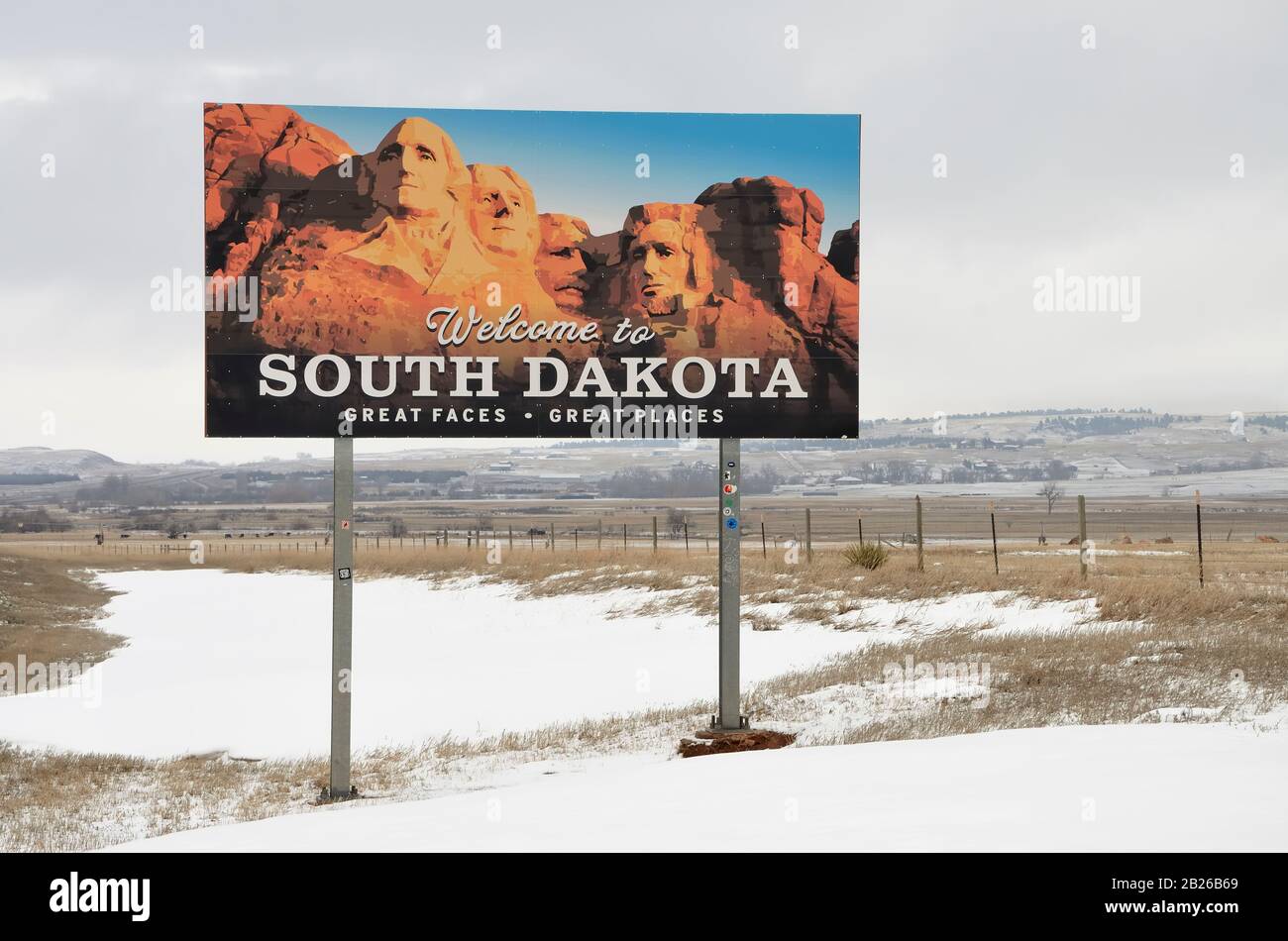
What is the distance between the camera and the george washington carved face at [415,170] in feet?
34.5

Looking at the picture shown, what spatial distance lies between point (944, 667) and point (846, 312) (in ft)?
18.7

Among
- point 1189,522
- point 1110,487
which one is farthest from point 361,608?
point 1110,487

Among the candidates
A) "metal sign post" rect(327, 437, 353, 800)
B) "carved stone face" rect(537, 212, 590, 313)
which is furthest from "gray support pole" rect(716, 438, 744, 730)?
"metal sign post" rect(327, 437, 353, 800)

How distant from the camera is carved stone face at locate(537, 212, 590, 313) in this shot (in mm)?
10695

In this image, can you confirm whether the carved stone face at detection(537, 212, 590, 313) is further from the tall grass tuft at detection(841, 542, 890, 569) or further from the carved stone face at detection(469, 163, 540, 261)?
the tall grass tuft at detection(841, 542, 890, 569)

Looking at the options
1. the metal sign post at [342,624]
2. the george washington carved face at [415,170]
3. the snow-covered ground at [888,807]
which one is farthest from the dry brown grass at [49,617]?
the snow-covered ground at [888,807]

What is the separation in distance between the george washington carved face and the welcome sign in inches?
0.7

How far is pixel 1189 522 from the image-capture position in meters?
113

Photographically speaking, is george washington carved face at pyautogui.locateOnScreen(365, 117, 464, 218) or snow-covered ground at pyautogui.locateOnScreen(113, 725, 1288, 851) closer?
snow-covered ground at pyautogui.locateOnScreen(113, 725, 1288, 851)

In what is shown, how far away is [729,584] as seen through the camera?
10.9 metres

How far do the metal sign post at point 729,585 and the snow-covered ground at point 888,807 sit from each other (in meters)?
2.66
